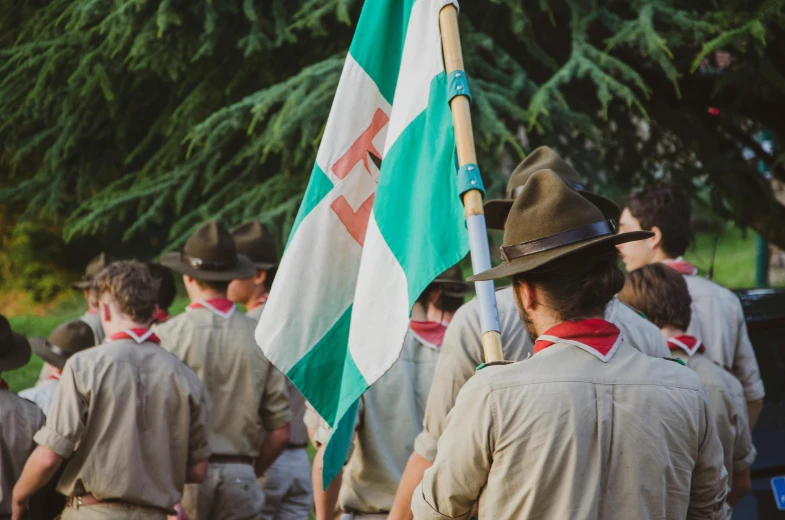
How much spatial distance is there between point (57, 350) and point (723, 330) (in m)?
3.54

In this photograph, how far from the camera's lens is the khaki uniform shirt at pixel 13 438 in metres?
4.46

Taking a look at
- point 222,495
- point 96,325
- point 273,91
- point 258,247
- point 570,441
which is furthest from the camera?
point 273,91

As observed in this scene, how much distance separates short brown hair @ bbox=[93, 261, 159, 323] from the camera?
4371mm

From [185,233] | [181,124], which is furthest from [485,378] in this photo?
[181,124]

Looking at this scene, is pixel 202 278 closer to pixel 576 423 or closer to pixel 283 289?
pixel 283 289

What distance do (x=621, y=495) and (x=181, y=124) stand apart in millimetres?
5875

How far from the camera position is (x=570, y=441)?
2.24m

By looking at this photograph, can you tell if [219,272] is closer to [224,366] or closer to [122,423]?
[224,366]

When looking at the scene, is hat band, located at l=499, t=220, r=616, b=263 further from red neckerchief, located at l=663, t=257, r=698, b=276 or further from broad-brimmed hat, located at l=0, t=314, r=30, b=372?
broad-brimmed hat, located at l=0, t=314, r=30, b=372

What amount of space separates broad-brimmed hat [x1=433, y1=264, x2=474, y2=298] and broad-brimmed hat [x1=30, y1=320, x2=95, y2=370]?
Answer: 2.25m

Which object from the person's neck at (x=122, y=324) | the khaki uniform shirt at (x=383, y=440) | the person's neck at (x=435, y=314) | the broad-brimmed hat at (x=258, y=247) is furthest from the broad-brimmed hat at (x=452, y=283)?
the broad-brimmed hat at (x=258, y=247)

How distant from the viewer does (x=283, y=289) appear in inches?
136

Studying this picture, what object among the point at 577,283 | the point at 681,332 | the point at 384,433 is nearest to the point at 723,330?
the point at 681,332

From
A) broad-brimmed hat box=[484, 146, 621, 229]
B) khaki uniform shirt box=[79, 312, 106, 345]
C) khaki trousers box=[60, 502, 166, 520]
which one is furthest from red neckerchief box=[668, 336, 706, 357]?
khaki uniform shirt box=[79, 312, 106, 345]
